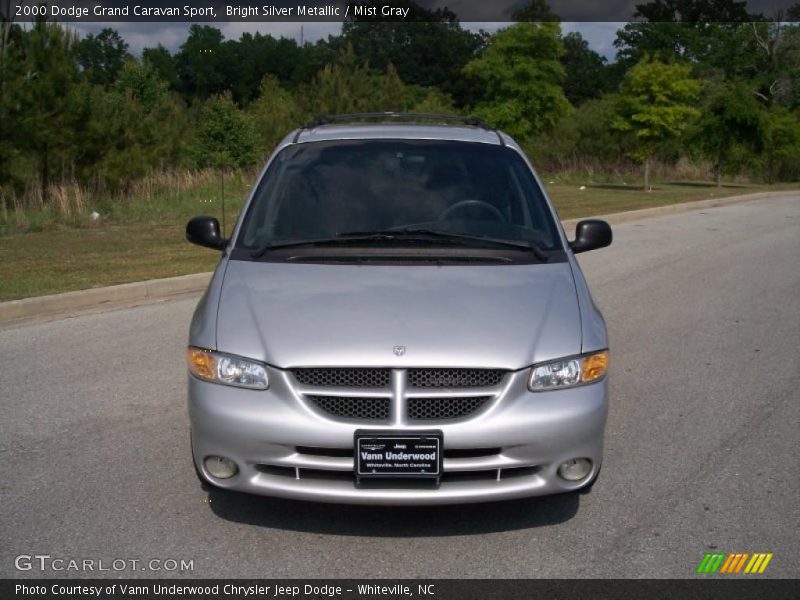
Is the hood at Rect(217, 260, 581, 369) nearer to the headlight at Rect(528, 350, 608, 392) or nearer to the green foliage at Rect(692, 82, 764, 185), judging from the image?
the headlight at Rect(528, 350, 608, 392)

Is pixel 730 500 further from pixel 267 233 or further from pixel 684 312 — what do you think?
pixel 684 312

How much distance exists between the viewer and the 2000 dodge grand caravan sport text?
3811mm

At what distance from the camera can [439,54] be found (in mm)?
87750

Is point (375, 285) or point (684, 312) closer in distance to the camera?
point (375, 285)

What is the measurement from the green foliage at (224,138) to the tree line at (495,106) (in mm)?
60

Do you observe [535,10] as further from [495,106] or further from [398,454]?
[398,454]

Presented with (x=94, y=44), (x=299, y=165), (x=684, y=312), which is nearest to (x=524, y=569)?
(x=299, y=165)

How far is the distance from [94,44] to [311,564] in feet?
281

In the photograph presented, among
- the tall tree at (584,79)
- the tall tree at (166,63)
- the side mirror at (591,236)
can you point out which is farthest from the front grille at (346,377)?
the tall tree at (584,79)

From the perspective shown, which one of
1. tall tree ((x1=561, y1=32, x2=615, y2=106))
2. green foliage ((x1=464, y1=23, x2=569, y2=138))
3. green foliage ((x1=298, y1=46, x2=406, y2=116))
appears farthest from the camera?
tall tree ((x1=561, y1=32, x2=615, y2=106))

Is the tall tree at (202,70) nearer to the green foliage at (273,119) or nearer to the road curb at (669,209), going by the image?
the green foliage at (273,119)

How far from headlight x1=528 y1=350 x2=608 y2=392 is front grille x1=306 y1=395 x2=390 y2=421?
0.62m

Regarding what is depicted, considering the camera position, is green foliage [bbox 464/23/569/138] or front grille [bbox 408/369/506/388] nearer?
front grille [bbox 408/369/506/388]

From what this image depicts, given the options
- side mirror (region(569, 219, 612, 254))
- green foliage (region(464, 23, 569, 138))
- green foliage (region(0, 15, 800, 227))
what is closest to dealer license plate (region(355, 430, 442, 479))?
side mirror (region(569, 219, 612, 254))
